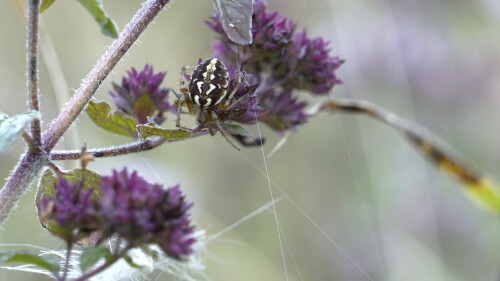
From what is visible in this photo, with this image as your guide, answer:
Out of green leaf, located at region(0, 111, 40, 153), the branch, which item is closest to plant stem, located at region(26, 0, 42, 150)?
green leaf, located at region(0, 111, 40, 153)

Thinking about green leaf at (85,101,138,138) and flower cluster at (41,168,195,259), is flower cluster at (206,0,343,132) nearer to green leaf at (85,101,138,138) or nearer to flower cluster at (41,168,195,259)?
green leaf at (85,101,138,138)

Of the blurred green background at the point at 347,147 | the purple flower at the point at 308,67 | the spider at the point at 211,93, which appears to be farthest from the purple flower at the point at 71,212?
Answer: the blurred green background at the point at 347,147

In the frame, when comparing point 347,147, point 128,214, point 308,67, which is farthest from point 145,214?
point 347,147

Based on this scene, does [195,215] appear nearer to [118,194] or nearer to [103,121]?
[103,121]

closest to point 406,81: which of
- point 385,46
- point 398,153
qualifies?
point 385,46

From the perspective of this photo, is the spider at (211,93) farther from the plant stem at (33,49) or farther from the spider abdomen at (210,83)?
the plant stem at (33,49)

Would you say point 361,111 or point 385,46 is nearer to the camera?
point 361,111
